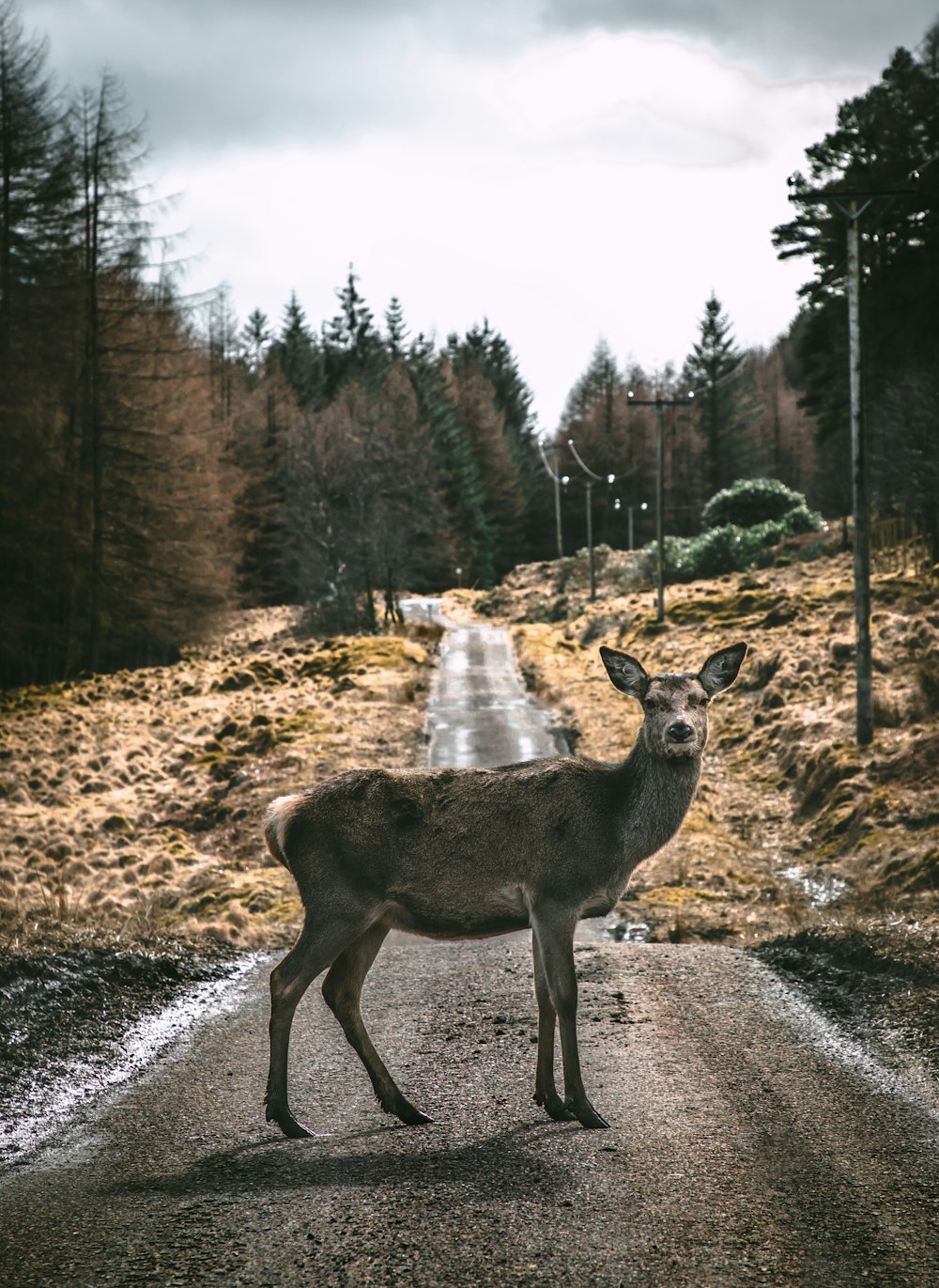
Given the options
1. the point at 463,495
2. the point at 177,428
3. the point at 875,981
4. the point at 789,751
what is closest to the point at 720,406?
the point at 463,495

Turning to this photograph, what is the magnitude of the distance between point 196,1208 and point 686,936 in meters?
9.66

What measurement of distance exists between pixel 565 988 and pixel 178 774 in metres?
24.9

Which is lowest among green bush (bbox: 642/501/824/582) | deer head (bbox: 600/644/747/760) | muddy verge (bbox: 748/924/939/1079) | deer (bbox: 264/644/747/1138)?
muddy verge (bbox: 748/924/939/1079)

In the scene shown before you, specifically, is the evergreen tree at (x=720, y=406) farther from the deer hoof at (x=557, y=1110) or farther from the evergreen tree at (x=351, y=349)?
the deer hoof at (x=557, y=1110)

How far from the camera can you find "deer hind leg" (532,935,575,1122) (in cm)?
654

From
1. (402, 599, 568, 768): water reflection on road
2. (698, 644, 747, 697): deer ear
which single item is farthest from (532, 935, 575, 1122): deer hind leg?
(402, 599, 568, 768): water reflection on road

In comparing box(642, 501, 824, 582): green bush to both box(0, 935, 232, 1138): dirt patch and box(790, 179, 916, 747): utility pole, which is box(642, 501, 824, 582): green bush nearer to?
box(790, 179, 916, 747): utility pole

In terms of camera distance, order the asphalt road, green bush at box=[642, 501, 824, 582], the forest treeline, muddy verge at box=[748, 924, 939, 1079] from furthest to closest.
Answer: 1. green bush at box=[642, 501, 824, 582]
2. the forest treeline
3. muddy verge at box=[748, 924, 939, 1079]
4. the asphalt road

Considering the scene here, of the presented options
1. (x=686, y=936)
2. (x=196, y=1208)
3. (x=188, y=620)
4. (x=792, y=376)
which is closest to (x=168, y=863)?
(x=686, y=936)

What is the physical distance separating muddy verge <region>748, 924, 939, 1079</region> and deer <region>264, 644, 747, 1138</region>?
106 inches

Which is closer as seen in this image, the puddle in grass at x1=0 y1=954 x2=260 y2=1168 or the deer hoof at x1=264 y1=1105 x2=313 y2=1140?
the deer hoof at x1=264 y1=1105 x2=313 y2=1140

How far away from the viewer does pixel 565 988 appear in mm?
6477

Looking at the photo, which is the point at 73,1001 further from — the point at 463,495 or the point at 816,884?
the point at 463,495

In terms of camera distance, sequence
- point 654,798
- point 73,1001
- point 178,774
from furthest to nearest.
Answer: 1. point 178,774
2. point 73,1001
3. point 654,798
